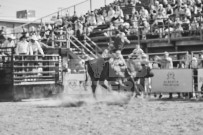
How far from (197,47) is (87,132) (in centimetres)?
1573

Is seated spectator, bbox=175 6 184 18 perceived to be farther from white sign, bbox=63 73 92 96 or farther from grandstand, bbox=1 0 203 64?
white sign, bbox=63 73 92 96

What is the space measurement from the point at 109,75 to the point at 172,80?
2810mm

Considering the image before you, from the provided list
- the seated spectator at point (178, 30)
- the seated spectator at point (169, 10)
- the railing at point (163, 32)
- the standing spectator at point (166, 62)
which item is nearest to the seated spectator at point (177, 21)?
the seated spectator at point (178, 30)

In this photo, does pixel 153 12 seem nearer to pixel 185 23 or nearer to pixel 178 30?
pixel 178 30

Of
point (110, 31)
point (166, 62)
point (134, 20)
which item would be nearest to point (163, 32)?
point (134, 20)

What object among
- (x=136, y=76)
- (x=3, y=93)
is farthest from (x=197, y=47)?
(x=3, y=93)

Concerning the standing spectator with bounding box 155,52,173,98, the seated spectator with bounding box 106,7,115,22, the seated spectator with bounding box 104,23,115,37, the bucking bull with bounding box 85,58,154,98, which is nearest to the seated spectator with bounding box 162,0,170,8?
the seated spectator with bounding box 106,7,115,22

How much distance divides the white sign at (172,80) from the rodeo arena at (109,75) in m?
0.04

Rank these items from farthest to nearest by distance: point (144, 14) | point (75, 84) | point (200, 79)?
point (144, 14) → point (75, 84) → point (200, 79)

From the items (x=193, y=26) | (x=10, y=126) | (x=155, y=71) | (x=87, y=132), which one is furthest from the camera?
(x=193, y=26)

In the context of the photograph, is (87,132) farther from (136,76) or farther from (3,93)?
(3,93)

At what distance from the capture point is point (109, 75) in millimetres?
15000

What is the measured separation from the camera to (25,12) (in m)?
36.5

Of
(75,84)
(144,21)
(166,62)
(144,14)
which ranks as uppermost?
(144,14)
